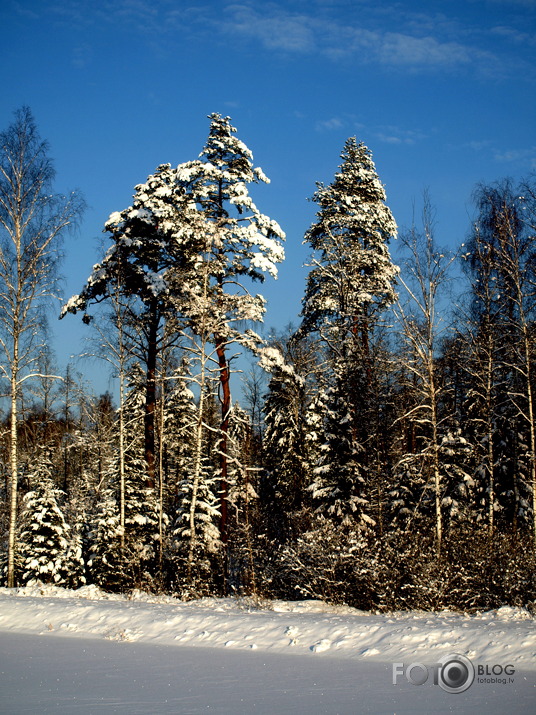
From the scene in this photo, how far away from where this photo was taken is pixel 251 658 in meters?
9.12

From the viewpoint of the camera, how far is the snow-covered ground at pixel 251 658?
696cm

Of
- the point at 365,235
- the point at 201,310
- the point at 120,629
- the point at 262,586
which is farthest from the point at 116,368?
the point at 365,235

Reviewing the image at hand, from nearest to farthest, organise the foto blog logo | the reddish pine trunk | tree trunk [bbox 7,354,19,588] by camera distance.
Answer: the foto blog logo
tree trunk [bbox 7,354,19,588]
the reddish pine trunk

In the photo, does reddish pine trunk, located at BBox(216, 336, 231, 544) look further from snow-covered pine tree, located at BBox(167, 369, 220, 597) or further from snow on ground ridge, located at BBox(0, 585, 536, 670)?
snow on ground ridge, located at BBox(0, 585, 536, 670)

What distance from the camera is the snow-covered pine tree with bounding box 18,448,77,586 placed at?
18750 mm

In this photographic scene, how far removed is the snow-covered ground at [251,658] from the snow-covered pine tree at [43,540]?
18.7 ft

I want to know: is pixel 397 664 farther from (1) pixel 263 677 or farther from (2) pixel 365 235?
(2) pixel 365 235

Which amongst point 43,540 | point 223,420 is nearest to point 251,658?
point 223,420

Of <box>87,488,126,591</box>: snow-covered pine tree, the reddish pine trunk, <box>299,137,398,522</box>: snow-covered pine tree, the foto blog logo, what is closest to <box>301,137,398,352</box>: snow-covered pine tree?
<box>299,137,398,522</box>: snow-covered pine tree

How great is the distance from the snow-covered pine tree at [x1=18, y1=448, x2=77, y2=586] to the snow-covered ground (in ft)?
18.7

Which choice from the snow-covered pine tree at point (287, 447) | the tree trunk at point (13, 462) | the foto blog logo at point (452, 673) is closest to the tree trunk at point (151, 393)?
the tree trunk at point (13, 462)

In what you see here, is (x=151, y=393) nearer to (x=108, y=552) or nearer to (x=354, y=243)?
(x=108, y=552)

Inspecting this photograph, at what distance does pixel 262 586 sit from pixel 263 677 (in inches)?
304

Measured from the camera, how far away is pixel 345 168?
2528 cm
